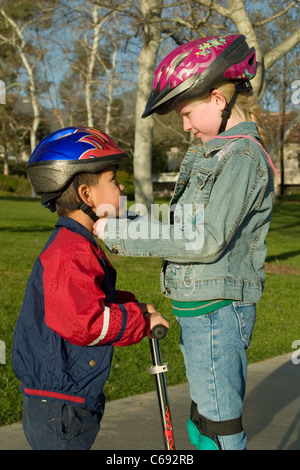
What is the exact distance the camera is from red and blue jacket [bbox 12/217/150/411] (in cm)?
243

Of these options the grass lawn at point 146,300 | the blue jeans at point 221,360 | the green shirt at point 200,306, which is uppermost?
the green shirt at point 200,306

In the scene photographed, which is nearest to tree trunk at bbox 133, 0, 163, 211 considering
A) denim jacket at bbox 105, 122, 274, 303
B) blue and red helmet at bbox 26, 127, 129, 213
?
blue and red helmet at bbox 26, 127, 129, 213

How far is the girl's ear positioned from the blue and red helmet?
440 millimetres

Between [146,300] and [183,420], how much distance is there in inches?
153

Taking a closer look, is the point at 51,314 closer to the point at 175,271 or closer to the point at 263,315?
the point at 175,271

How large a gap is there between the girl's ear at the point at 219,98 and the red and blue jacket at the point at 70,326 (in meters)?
0.74

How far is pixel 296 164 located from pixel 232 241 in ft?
194

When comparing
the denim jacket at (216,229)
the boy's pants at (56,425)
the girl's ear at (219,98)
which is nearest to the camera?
the denim jacket at (216,229)

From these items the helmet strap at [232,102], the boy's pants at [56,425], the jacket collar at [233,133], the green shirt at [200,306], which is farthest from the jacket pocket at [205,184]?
the boy's pants at [56,425]

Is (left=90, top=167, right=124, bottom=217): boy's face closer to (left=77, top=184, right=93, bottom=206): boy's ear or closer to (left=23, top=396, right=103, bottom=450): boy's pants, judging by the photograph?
(left=77, top=184, right=93, bottom=206): boy's ear

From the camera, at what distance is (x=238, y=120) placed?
8.77ft

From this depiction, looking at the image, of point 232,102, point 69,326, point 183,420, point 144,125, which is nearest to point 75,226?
point 69,326

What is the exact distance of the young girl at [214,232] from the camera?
7.90ft

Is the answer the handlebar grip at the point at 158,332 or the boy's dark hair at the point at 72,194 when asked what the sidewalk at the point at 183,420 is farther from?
the boy's dark hair at the point at 72,194
